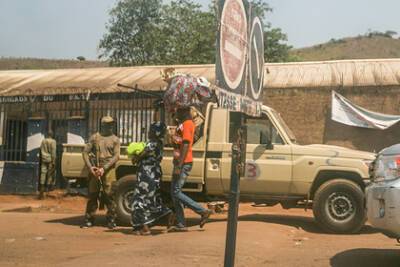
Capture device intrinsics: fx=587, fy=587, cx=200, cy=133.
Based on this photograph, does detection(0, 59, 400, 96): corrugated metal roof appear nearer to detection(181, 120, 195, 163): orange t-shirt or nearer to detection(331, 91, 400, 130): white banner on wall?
detection(331, 91, 400, 130): white banner on wall

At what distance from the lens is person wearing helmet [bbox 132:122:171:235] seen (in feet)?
28.0

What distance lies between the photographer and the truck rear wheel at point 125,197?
9547 mm

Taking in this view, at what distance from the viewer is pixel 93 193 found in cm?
931

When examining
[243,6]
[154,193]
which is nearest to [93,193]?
[154,193]

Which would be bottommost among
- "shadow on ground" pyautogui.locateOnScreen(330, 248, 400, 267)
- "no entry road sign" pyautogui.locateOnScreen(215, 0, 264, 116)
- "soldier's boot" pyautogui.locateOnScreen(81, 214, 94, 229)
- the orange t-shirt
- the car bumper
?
"soldier's boot" pyautogui.locateOnScreen(81, 214, 94, 229)

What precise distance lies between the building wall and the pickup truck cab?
579cm

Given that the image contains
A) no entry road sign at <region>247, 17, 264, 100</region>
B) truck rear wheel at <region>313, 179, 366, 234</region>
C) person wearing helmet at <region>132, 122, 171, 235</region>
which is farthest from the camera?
truck rear wheel at <region>313, 179, 366, 234</region>

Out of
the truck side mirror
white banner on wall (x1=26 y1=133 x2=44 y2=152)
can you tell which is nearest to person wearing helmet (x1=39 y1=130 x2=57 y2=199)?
white banner on wall (x1=26 y1=133 x2=44 y2=152)

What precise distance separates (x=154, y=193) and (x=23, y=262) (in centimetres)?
252

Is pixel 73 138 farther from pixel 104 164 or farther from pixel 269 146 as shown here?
pixel 269 146

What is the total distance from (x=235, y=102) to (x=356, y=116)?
39.9 feet

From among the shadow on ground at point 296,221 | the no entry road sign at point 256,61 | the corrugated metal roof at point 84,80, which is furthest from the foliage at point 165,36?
the no entry road sign at point 256,61

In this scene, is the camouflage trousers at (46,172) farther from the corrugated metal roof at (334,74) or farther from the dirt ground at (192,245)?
the corrugated metal roof at (334,74)

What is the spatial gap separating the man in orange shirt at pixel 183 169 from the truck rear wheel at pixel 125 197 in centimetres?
137
